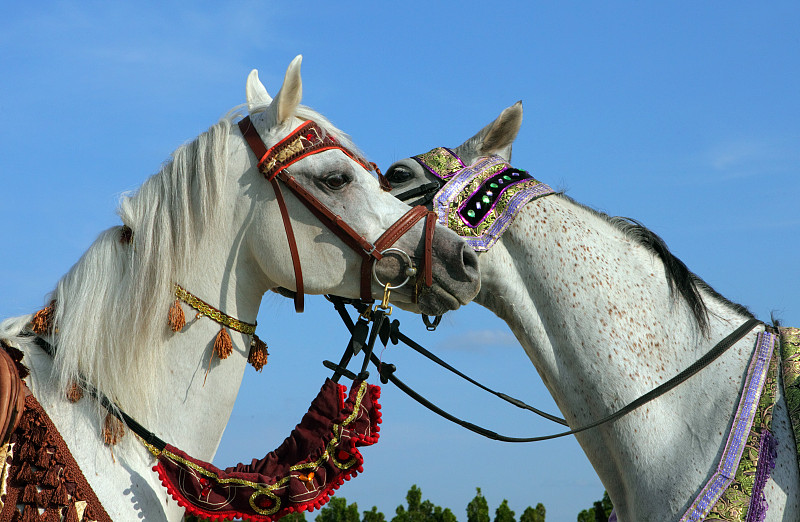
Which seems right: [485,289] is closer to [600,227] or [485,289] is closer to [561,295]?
[561,295]

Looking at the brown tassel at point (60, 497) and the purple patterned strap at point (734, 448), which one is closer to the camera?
the brown tassel at point (60, 497)

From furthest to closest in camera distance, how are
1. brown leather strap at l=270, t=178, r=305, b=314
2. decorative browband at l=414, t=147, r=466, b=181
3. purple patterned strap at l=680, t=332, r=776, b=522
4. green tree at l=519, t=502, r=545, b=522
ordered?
green tree at l=519, t=502, r=545, b=522
decorative browband at l=414, t=147, r=466, b=181
purple patterned strap at l=680, t=332, r=776, b=522
brown leather strap at l=270, t=178, r=305, b=314

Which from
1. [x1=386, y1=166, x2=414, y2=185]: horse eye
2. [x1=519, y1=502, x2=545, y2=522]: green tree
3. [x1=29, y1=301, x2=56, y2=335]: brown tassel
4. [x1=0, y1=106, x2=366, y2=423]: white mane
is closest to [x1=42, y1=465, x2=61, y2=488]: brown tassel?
[x1=0, y1=106, x2=366, y2=423]: white mane

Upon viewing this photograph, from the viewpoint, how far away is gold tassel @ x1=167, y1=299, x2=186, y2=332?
2.76 m

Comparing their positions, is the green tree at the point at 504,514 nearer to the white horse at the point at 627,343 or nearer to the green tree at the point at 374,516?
the green tree at the point at 374,516

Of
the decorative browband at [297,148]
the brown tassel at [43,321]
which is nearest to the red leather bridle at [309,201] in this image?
the decorative browband at [297,148]

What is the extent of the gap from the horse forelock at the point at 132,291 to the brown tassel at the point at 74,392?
0.02 meters

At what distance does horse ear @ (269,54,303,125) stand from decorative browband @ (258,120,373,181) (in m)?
0.08

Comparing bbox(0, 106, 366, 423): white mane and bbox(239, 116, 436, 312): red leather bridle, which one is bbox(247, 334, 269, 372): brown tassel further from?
bbox(0, 106, 366, 423): white mane

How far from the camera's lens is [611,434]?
3867mm

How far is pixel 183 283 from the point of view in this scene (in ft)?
9.29

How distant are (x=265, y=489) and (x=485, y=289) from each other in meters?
1.89

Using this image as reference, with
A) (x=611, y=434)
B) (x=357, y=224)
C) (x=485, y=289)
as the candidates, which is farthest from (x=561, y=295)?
(x=357, y=224)

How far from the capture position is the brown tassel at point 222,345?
2.81 meters
